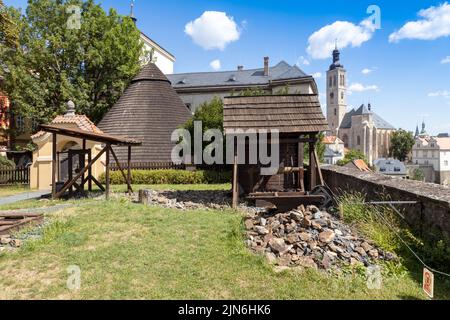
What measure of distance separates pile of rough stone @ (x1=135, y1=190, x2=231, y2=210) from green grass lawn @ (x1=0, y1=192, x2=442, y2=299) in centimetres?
308

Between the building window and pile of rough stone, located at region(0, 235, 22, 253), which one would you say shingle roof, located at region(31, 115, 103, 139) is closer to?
pile of rough stone, located at region(0, 235, 22, 253)

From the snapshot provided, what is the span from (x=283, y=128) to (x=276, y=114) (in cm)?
78

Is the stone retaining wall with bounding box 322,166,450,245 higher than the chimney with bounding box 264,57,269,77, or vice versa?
the chimney with bounding box 264,57,269,77

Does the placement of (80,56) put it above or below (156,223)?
above

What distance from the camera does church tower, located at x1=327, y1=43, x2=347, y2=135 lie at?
11169cm

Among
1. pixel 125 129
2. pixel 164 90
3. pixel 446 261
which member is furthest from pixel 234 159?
pixel 164 90

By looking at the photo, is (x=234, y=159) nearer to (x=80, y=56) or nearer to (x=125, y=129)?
(x=125, y=129)

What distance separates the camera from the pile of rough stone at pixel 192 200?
1036 centimetres

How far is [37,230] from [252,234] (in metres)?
5.24

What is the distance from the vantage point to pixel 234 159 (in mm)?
10578

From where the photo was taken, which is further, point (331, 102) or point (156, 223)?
point (331, 102)

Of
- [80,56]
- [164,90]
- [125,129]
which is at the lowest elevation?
[125,129]

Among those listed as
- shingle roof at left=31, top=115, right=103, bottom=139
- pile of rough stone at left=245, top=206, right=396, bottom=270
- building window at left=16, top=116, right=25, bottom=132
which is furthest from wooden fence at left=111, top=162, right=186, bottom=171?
building window at left=16, top=116, right=25, bottom=132

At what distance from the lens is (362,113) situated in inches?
4038
